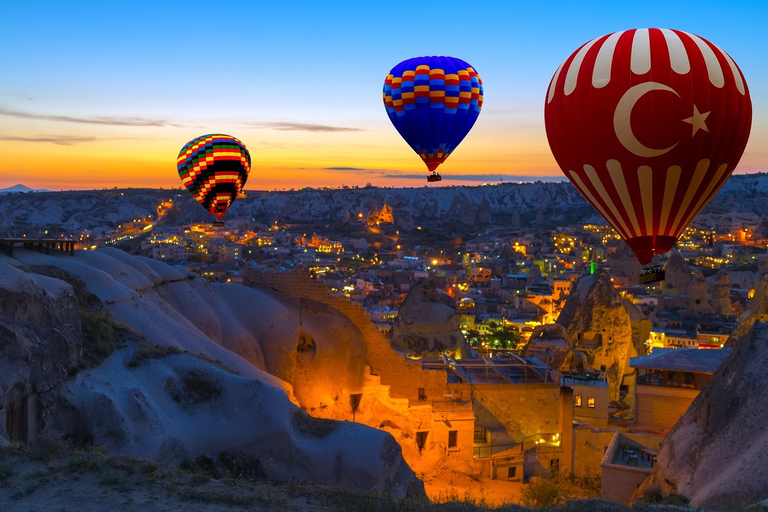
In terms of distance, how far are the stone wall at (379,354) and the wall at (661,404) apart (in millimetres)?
3952

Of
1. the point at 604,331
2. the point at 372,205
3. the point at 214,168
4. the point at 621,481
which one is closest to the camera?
the point at 621,481

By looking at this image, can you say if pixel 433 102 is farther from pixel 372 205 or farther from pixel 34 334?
pixel 372 205

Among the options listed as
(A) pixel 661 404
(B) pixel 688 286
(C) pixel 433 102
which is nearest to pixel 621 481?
(A) pixel 661 404

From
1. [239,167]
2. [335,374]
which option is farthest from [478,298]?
[335,374]

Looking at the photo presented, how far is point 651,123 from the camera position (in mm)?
9672

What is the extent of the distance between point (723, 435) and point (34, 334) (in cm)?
841

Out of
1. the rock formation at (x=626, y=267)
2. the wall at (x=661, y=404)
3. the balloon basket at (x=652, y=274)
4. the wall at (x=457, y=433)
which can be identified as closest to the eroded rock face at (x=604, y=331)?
the wall at (x=661, y=404)

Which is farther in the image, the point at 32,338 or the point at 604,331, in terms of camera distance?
the point at 604,331

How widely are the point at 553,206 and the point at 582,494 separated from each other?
12879 cm

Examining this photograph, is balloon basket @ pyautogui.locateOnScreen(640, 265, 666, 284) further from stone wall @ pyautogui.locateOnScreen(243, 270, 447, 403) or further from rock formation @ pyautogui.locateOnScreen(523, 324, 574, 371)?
rock formation @ pyautogui.locateOnScreen(523, 324, 574, 371)

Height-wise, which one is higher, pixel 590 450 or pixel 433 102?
pixel 433 102

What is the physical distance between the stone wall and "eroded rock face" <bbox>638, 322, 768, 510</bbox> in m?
4.78

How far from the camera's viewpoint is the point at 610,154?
10039mm

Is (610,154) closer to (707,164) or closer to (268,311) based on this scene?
(707,164)
